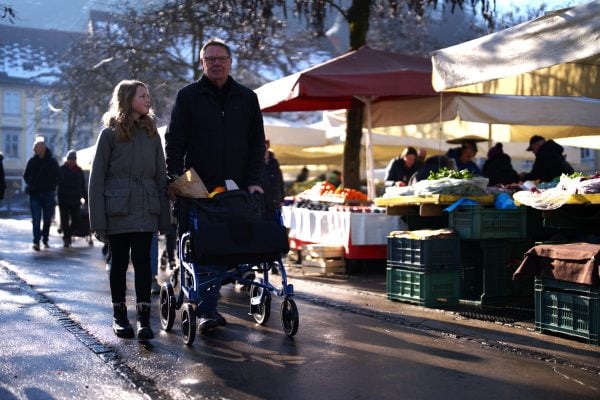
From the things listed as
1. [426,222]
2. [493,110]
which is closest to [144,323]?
[426,222]

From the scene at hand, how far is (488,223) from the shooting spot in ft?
28.2

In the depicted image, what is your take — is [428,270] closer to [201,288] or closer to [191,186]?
[201,288]

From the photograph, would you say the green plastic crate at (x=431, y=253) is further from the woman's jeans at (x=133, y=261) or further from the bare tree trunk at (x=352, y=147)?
the bare tree trunk at (x=352, y=147)

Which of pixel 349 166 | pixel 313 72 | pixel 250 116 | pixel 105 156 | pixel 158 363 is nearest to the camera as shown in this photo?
pixel 158 363

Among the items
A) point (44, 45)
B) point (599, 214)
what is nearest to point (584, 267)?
point (599, 214)

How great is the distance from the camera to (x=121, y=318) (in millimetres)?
6652

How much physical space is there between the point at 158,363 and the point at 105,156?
1665 millimetres

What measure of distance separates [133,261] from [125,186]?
60 centimetres

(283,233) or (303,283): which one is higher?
(283,233)

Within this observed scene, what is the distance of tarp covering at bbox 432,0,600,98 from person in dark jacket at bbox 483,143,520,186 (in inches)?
63.3

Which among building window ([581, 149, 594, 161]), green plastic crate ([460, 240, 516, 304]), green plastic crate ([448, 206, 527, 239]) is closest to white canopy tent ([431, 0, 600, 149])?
green plastic crate ([448, 206, 527, 239])

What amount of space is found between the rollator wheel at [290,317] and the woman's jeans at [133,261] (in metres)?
1.06

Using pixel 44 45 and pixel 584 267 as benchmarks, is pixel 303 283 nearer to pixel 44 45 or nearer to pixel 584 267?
pixel 584 267

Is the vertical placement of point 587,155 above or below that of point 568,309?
above
